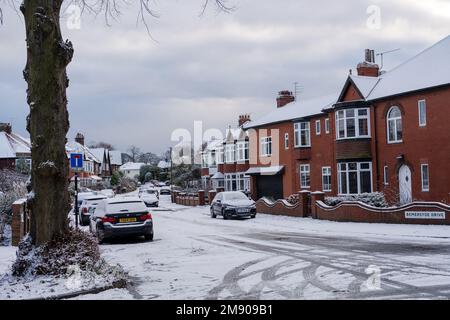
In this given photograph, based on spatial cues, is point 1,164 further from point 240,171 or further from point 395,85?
point 395,85

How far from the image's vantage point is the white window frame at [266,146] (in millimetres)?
41469

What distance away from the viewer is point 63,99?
32.3ft

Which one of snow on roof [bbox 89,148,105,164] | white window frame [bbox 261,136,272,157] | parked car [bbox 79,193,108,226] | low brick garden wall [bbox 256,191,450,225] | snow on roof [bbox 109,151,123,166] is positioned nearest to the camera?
low brick garden wall [bbox 256,191,450,225]

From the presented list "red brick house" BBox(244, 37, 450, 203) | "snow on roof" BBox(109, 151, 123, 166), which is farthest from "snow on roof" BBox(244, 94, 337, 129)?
"snow on roof" BBox(109, 151, 123, 166)

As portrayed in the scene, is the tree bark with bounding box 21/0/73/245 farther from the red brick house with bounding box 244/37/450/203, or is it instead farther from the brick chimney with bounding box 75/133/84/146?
the brick chimney with bounding box 75/133/84/146

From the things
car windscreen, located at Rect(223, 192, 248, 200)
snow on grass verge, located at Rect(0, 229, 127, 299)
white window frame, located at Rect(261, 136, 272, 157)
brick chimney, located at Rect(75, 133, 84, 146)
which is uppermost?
brick chimney, located at Rect(75, 133, 84, 146)

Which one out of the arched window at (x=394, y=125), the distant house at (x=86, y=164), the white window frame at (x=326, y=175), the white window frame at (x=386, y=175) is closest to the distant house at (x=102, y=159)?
the distant house at (x=86, y=164)

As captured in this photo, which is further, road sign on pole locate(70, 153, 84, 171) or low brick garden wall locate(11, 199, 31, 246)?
road sign on pole locate(70, 153, 84, 171)

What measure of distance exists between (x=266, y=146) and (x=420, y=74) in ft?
55.4

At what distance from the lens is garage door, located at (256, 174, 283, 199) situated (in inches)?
1578

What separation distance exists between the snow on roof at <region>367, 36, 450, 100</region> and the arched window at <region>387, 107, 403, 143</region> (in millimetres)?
1008

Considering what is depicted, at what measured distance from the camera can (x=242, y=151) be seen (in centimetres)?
4884
